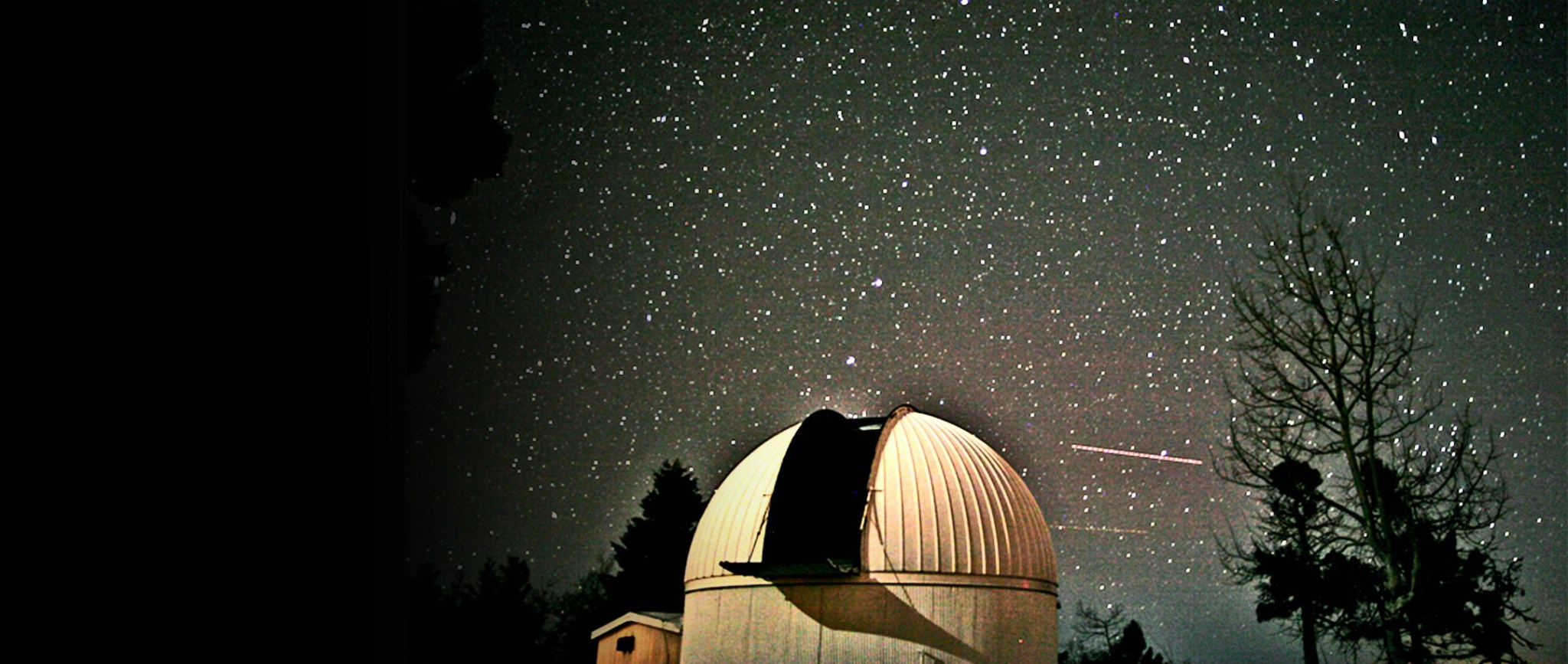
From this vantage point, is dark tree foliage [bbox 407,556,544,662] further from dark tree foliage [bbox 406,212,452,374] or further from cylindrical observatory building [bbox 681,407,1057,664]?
dark tree foliage [bbox 406,212,452,374]

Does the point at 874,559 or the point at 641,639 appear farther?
the point at 641,639

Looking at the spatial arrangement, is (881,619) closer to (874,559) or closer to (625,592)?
(874,559)

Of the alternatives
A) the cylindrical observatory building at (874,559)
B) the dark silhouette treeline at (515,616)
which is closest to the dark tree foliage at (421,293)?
the cylindrical observatory building at (874,559)

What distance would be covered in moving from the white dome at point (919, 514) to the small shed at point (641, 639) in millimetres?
2280

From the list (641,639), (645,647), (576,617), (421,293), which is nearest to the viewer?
(421,293)

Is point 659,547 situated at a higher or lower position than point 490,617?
higher

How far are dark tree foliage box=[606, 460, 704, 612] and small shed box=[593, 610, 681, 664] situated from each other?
12.5 m

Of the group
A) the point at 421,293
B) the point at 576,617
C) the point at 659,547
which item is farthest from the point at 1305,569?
the point at 576,617

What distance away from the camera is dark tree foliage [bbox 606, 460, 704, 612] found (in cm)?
2925

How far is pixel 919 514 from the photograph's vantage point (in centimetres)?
1163

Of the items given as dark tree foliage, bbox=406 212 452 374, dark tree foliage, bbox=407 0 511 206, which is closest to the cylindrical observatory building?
dark tree foliage, bbox=406 212 452 374

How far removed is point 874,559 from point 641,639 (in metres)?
5.69

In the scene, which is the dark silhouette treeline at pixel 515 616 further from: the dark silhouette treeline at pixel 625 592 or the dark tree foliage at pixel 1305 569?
the dark tree foliage at pixel 1305 569

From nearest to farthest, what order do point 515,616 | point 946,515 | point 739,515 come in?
point 946,515 → point 739,515 → point 515,616
